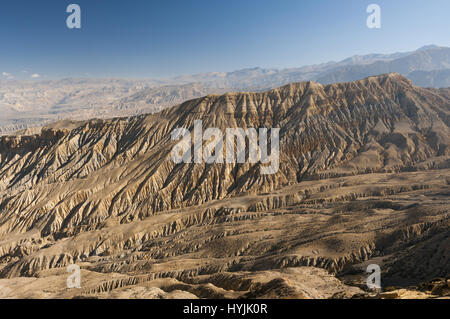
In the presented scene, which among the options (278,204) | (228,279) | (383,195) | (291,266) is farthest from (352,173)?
(228,279)

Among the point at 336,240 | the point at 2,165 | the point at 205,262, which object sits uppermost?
the point at 2,165

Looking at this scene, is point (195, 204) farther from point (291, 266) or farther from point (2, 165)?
point (2, 165)

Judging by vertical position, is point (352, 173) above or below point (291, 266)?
above

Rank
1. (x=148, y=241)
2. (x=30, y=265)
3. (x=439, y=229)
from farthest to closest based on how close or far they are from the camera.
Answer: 1. (x=148, y=241)
2. (x=30, y=265)
3. (x=439, y=229)

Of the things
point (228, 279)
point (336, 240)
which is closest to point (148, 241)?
point (228, 279)
